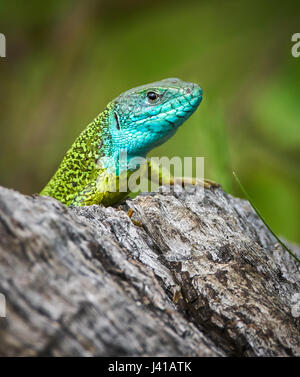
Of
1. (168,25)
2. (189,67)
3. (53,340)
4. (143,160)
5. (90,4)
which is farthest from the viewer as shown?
(168,25)

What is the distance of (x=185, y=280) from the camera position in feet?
7.53

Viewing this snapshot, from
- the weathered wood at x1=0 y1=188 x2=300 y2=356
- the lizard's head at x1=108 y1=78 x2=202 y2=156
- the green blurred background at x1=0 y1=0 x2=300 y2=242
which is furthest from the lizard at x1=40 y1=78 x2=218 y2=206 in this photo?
the green blurred background at x1=0 y1=0 x2=300 y2=242

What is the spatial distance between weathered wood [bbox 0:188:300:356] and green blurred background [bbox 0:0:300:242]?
2997 mm

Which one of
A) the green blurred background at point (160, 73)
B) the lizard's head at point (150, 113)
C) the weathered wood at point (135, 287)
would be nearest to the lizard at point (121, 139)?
the lizard's head at point (150, 113)

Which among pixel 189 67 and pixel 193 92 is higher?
pixel 189 67

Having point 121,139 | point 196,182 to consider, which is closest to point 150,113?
point 121,139

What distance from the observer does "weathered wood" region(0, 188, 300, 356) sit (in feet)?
5.43

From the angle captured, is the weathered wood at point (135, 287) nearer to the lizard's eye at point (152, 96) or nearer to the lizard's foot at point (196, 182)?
the lizard's foot at point (196, 182)

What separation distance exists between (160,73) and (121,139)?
475cm

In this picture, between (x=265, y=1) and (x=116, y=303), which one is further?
(x=265, y=1)

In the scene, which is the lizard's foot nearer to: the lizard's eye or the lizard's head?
the lizard's head
